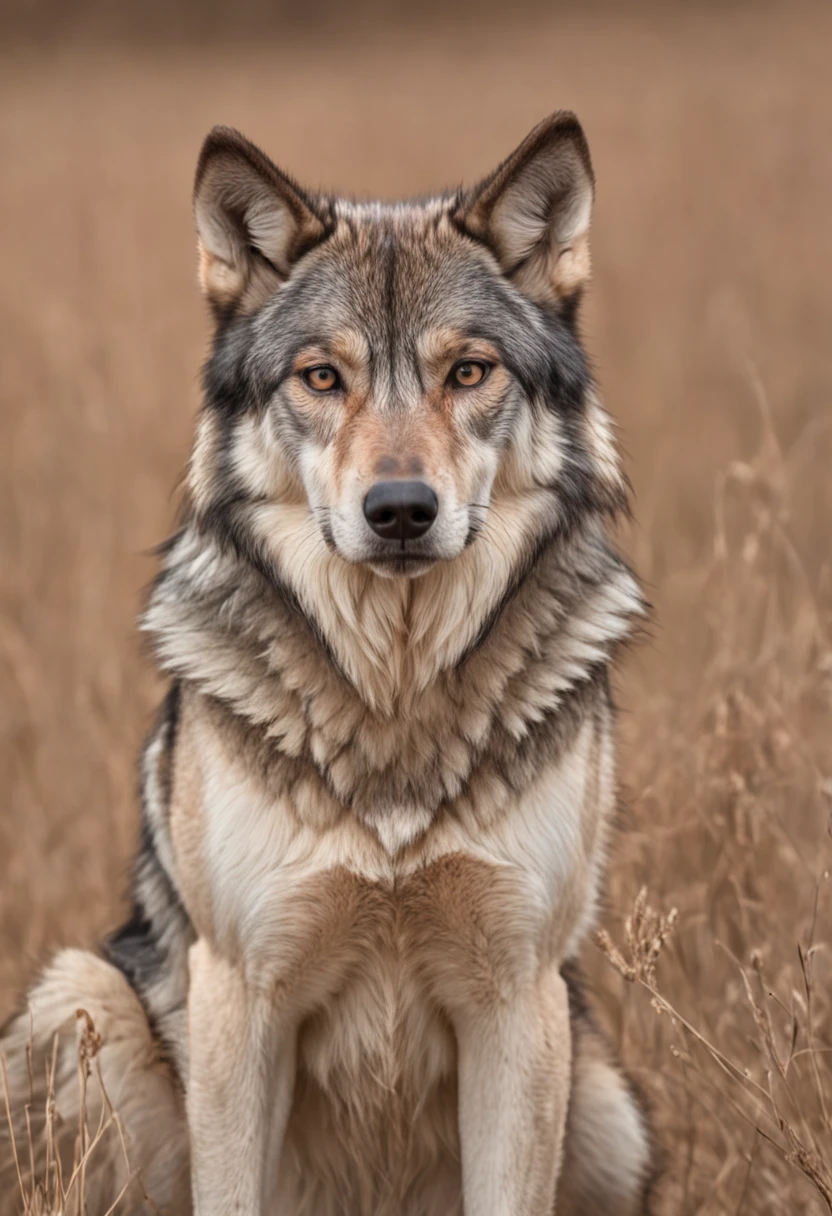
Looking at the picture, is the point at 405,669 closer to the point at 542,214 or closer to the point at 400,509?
the point at 400,509

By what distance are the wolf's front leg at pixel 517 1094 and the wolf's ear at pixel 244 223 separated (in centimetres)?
168

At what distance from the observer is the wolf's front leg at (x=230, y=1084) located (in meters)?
3.06

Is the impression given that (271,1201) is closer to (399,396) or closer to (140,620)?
(140,620)

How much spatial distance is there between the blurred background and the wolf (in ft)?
1.49

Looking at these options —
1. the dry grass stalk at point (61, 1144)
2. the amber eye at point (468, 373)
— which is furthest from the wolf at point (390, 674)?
the dry grass stalk at point (61, 1144)

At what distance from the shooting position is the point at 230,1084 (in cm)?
308

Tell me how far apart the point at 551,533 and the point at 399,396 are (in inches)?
19.3

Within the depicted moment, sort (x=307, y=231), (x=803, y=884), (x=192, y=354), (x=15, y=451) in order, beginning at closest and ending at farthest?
1. (x=307, y=231)
2. (x=803, y=884)
3. (x=15, y=451)
4. (x=192, y=354)

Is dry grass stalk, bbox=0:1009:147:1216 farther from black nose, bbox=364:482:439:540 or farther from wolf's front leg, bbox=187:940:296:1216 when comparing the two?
black nose, bbox=364:482:439:540

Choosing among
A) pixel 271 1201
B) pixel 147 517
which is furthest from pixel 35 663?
pixel 271 1201

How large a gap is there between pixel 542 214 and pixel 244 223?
672 mm

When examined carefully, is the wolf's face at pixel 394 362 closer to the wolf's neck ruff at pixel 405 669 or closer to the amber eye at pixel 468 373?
the amber eye at pixel 468 373

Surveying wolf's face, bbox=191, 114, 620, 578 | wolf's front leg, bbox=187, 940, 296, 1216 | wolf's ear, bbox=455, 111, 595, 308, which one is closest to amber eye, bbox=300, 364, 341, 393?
wolf's face, bbox=191, 114, 620, 578

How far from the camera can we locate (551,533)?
3205mm
